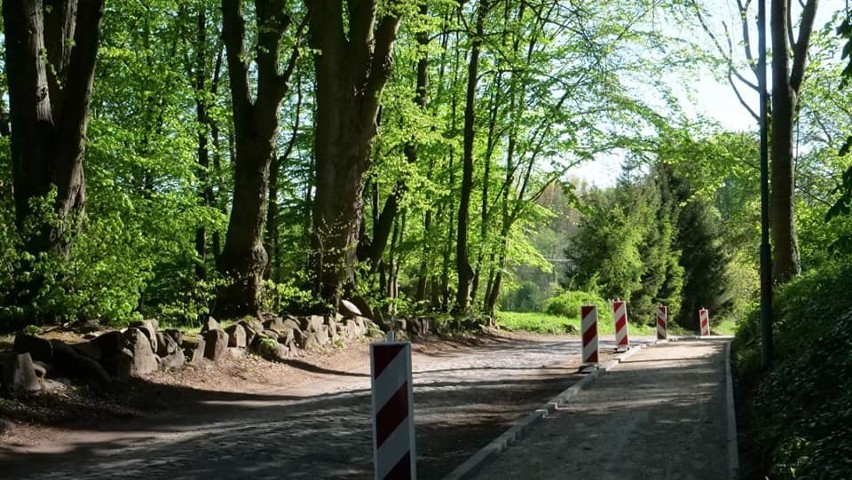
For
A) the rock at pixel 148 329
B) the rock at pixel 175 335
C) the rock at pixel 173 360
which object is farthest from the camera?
the rock at pixel 175 335

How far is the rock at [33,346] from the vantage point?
31.2 feet

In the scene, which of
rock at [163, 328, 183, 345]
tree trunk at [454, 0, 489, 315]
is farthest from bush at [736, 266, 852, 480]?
tree trunk at [454, 0, 489, 315]

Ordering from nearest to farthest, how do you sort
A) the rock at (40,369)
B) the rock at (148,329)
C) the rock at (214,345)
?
1. the rock at (40,369)
2. the rock at (148,329)
3. the rock at (214,345)

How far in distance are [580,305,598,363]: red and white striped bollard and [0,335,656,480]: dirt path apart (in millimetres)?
1315

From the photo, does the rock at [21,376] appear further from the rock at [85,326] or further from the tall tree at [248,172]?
the tall tree at [248,172]

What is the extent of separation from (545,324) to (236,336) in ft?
90.3

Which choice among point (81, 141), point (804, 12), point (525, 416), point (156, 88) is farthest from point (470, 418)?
point (156, 88)

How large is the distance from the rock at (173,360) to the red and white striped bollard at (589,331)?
778 cm

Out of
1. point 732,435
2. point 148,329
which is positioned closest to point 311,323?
point 148,329

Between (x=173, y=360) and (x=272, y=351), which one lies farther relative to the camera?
(x=272, y=351)

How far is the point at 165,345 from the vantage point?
1175 centimetres

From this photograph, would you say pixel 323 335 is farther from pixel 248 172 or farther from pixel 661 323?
pixel 661 323

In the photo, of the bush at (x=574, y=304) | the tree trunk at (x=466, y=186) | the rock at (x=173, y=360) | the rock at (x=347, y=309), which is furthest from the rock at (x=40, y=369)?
the bush at (x=574, y=304)

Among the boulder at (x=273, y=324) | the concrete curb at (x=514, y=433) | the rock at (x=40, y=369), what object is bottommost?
the concrete curb at (x=514, y=433)
